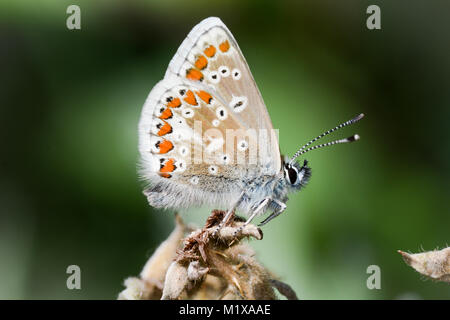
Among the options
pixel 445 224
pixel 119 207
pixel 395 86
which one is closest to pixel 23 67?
pixel 119 207

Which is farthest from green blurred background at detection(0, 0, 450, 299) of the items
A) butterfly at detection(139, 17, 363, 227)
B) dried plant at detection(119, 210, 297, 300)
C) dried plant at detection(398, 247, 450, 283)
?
dried plant at detection(398, 247, 450, 283)

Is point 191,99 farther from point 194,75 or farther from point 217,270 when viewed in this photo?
point 217,270

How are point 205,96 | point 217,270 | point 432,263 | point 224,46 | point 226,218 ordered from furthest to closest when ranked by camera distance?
point 205,96 → point 224,46 → point 226,218 → point 217,270 → point 432,263

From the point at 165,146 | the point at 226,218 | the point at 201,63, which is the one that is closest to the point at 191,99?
the point at 201,63

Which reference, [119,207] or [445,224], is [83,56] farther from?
[445,224]

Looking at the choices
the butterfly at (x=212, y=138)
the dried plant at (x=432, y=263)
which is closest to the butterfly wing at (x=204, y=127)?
the butterfly at (x=212, y=138)

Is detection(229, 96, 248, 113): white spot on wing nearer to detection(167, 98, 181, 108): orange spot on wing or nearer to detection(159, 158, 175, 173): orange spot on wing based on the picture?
detection(167, 98, 181, 108): orange spot on wing

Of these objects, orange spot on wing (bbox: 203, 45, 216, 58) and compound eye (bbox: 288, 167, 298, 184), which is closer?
orange spot on wing (bbox: 203, 45, 216, 58)
